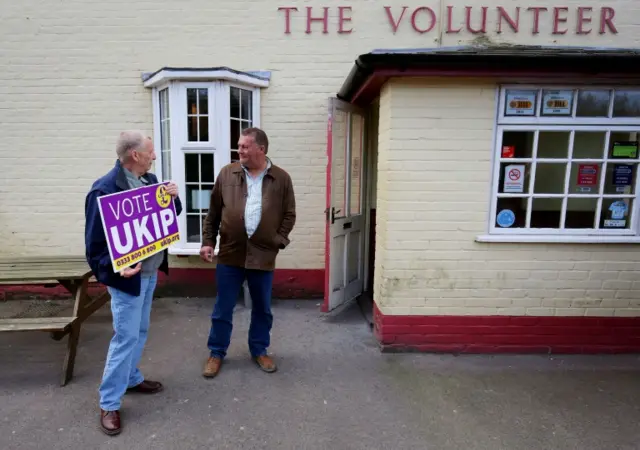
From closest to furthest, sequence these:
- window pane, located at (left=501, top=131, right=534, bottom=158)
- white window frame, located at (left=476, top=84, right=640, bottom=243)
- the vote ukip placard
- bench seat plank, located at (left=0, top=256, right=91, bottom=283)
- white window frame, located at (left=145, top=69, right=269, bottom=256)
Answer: the vote ukip placard, bench seat plank, located at (left=0, top=256, right=91, bottom=283), white window frame, located at (left=476, top=84, right=640, bottom=243), window pane, located at (left=501, top=131, right=534, bottom=158), white window frame, located at (left=145, top=69, right=269, bottom=256)

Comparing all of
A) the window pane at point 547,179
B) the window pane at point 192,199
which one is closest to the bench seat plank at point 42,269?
the window pane at point 192,199

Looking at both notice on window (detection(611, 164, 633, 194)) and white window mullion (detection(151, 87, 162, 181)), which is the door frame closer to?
white window mullion (detection(151, 87, 162, 181))

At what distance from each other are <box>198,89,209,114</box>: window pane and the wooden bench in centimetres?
212

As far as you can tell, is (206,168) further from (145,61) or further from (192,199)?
Answer: (145,61)

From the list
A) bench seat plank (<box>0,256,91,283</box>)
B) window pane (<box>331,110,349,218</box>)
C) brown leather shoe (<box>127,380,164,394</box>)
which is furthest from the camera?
window pane (<box>331,110,349,218</box>)

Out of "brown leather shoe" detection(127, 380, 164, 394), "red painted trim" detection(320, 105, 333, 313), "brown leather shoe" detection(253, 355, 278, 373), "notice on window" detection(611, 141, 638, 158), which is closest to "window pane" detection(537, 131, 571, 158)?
"notice on window" detection(611, 141, 638, 158)

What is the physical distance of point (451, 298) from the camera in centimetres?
378

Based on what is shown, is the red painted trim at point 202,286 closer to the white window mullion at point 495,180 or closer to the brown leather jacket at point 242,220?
the brown leather jacket at point 242,220

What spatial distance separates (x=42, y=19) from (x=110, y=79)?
1.02 metres

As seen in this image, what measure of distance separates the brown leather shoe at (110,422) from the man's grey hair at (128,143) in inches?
65.7

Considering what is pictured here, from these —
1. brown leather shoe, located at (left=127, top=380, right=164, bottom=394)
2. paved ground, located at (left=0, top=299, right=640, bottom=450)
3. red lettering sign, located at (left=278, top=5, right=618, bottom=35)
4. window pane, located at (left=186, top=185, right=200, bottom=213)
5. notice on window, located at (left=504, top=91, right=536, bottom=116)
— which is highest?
red lettering sign, located at (left=278, top=5, right=618, bottom=35)

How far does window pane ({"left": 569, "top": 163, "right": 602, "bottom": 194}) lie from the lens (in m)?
3.72

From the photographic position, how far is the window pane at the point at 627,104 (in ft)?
11.8

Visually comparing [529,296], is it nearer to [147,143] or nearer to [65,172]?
[147,143]
